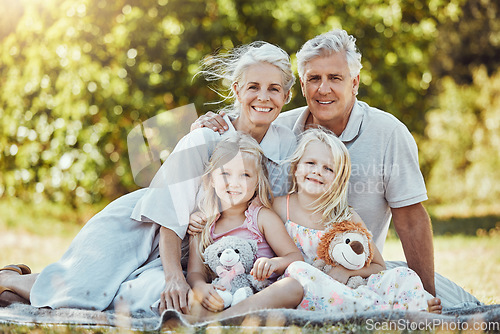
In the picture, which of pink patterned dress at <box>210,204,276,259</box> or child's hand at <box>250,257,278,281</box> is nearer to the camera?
child's hand at <box>250,257,278,281</box>

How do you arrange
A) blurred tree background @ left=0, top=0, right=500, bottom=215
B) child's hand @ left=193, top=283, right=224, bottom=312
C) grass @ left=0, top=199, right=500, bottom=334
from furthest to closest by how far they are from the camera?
blurred tree background @ left=0, top=0, right=500, bottom=215
grass @ left=0, top=199, right=500, bottom=334
child's hand @ left=193, top=283, right=224, bottom=312

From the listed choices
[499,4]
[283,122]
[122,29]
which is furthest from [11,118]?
[499,4]

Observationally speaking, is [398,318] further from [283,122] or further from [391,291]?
[283,122]

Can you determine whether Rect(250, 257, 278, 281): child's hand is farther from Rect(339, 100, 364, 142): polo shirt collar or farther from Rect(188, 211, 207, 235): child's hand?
Rect(339, 100, 364, 142): polo shirt collar

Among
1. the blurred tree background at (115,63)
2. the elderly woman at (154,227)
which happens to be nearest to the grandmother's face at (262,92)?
the elderly woman at (154,227)

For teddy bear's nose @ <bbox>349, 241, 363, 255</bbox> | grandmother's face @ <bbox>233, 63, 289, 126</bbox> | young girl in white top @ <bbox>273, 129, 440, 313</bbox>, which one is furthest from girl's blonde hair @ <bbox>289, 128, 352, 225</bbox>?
grandmother's face @ <bbox>233, 63, 289, 126</bbox>

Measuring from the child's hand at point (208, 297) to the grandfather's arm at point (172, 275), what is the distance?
6 centimetres

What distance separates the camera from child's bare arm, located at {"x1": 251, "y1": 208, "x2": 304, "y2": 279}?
9.34ft

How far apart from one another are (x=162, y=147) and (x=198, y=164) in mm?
2385

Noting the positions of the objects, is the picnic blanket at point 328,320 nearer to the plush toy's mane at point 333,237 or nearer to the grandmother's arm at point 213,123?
the plush toy's mane at point 333,237

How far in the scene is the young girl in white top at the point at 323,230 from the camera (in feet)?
9.27

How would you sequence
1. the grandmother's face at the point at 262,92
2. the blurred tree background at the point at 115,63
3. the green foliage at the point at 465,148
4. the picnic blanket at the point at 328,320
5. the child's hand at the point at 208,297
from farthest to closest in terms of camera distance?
the green foliage at the point at 465,148, the blurred tree background at the point at 115,63, the grandmother's face at the point at 262,92, the child's hand at the point at 208,297, the picnic blanket at the point at 328,320

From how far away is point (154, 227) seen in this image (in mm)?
3283

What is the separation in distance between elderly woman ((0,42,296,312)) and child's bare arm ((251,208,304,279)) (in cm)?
35
